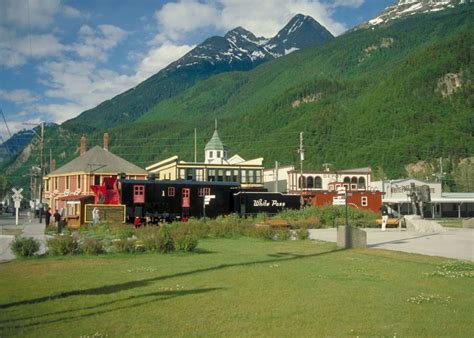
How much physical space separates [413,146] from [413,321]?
430ft

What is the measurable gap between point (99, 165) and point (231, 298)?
59759 millimetres

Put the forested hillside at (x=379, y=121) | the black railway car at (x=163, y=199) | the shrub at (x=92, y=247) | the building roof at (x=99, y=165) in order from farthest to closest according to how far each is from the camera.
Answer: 1. the forested hillside at (x=379, y=121)
2. the building roof at (x=99, y=165)
3. the black railway car at (x=163, y=199)
4. the shrub at (x=92, y=247)

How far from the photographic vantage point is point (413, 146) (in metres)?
135

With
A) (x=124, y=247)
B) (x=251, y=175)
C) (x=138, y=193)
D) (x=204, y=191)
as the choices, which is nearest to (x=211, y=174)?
(x=251, y=175)

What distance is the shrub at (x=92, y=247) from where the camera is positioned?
20250mm

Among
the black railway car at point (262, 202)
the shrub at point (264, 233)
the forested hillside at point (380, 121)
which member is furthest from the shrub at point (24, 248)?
the forested hillside at point (380, 121)

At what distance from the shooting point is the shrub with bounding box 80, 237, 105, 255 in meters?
20.2

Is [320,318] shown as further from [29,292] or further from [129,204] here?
[129,204]

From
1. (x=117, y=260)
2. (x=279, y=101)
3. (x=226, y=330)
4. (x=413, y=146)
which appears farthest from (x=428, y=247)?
(x=279, y=101)

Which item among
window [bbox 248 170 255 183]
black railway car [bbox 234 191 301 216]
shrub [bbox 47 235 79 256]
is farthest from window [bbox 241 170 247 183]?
shrub [bbox 47 235 79 256]

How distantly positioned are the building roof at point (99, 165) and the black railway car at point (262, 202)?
22645 millimetres

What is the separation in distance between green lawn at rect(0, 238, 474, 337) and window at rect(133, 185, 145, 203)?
86.0 feet

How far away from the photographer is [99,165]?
69.0 meters

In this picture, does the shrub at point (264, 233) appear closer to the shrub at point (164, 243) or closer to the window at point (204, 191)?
the shrub at point (164, 243)
